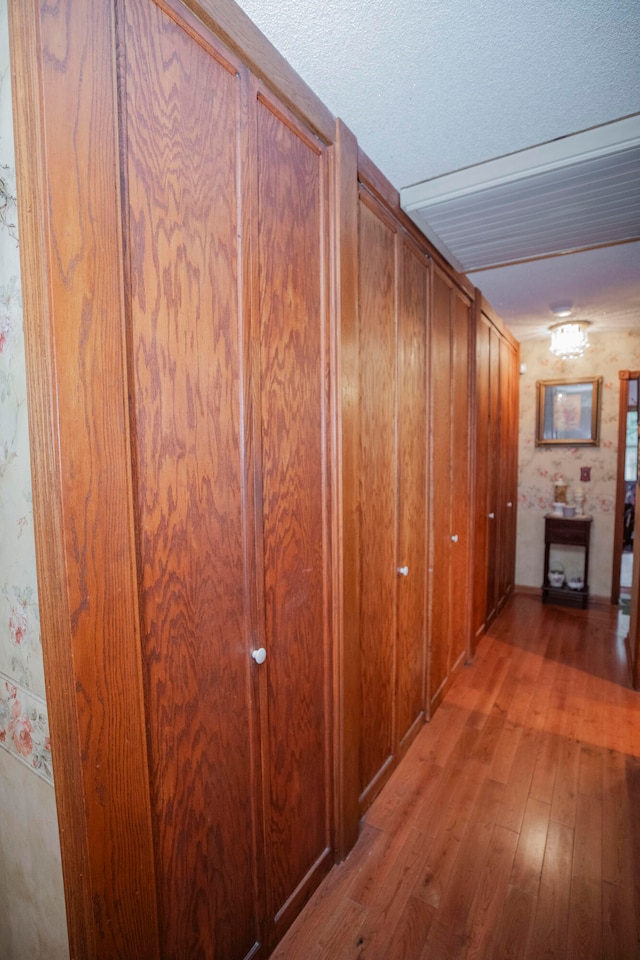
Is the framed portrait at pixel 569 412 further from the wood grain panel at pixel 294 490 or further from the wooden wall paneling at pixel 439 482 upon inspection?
the wood grain panel at pixel 294 490

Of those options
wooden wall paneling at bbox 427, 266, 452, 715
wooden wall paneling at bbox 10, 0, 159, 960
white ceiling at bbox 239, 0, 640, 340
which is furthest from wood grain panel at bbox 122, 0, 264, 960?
wooden wall paneling at bbox 427, 266, 452, 715

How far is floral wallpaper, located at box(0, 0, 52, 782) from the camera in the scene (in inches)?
30.5

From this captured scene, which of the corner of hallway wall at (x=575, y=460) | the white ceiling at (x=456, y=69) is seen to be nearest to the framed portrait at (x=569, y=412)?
the corner of hallway wall at (x=575, y=460)

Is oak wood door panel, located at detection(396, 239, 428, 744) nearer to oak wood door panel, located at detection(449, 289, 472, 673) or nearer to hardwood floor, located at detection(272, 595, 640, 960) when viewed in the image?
A: hardwood floor, located at detection(272, 595, 640, 960)

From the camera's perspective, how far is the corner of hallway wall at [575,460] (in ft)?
13.7

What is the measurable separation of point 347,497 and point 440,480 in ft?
3.71

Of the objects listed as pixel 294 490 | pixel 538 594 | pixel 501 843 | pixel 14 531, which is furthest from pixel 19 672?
pixel 538 594

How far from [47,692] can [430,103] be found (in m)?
1.85

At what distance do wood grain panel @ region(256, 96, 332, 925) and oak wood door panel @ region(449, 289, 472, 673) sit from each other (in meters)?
1.47

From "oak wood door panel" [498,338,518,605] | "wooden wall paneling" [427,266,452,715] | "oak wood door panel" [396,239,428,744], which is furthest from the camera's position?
"oak wood door panel" [498,338,518,605]

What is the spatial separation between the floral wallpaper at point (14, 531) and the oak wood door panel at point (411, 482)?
1.45 metres

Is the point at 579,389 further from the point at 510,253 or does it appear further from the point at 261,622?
the point at 261,622

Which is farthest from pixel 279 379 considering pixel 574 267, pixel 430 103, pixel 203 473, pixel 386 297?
pixel 574 267

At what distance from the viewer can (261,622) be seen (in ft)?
3.92
